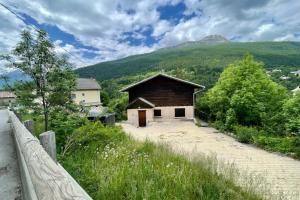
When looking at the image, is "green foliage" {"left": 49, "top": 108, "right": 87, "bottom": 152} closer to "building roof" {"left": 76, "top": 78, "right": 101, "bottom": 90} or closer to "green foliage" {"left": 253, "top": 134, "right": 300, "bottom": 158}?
"green foliage" {"left": 253, "top": 134, "right": 300, "bottom": 158}

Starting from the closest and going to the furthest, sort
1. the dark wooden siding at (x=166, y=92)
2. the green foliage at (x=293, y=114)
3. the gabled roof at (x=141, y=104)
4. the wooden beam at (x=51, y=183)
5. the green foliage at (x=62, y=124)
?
the wooden beam at (x=51, y=183)
the green foliage at (x=62, y=124)
the green foliage at (x=293, y=114)
the gabled roof at (x=141, y=104)
the dark wooden siding at (x=166, y=92)

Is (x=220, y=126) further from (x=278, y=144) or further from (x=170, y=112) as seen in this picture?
(x=278, y=144)

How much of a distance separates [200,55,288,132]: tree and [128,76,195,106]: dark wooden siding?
11.5ft

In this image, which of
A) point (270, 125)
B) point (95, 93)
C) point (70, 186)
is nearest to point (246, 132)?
point (270, 125)

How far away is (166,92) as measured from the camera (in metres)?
27.2

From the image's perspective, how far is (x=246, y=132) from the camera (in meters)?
16.6

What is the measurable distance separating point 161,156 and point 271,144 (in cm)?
1100

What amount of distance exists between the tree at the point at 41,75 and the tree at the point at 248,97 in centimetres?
1728

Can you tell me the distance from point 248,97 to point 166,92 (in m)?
8.82

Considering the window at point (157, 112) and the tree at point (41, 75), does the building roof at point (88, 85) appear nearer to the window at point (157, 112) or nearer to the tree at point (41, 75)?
the window at point (157, 112)

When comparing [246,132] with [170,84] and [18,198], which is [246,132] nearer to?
[170,84]

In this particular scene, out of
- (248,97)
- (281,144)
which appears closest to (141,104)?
(248,97)

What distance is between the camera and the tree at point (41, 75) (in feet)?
26.7

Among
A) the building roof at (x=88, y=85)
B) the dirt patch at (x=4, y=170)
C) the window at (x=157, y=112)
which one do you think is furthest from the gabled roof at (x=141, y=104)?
the building roof at (x=88, y=85)
